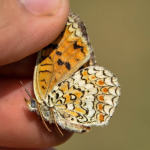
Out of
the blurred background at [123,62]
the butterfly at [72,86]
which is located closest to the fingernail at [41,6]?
the butterfly at [72,86]

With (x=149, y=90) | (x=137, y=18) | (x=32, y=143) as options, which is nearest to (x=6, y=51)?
(x=32, y=143)

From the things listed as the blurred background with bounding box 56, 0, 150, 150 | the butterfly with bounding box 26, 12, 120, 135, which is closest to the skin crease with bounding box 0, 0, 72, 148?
the butterfly with bounding box 26, 12, 120, 135

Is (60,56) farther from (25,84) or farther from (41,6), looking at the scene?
(25,84)

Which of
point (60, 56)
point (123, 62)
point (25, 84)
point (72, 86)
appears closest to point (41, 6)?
point (60, 56)

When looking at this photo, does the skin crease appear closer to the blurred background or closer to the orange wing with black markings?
the orange wing with black markings

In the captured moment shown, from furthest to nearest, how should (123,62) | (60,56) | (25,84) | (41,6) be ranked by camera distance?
(123,62)
(25,84)
(60,56)
(41,6)

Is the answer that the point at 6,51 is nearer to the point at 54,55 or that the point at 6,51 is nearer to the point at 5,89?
the point at 54,55
